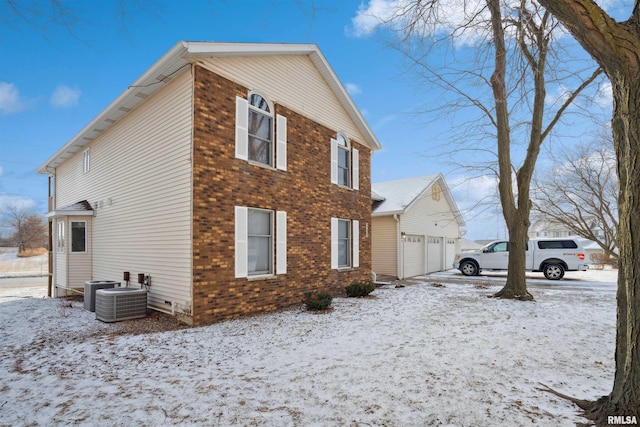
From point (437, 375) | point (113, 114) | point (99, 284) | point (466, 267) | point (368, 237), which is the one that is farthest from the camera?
point (466, 267)

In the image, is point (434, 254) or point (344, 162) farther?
point (434, 254)

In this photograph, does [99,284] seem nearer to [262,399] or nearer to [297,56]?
[262,399]

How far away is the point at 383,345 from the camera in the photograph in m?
5.55

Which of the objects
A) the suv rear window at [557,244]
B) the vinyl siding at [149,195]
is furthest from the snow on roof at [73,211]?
the suv rear window at [557,244]

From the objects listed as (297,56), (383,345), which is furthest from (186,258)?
(297,56)

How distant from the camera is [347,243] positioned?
12000mm

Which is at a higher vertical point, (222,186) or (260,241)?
(222,186)

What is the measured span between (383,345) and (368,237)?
7.53 meters

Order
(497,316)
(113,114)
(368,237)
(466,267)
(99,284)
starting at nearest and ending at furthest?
1. (497,316)
2. (99,284)
3. (113,114)
4. (368,237)
5. (466,267)

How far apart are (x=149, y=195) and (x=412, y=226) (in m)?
13.0

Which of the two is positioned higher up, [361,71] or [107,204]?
[361,71]

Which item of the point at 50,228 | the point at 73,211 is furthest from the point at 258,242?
the point at 50,228

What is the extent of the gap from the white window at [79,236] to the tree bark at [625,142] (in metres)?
13.2

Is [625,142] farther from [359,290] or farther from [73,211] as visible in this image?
[73,211]
